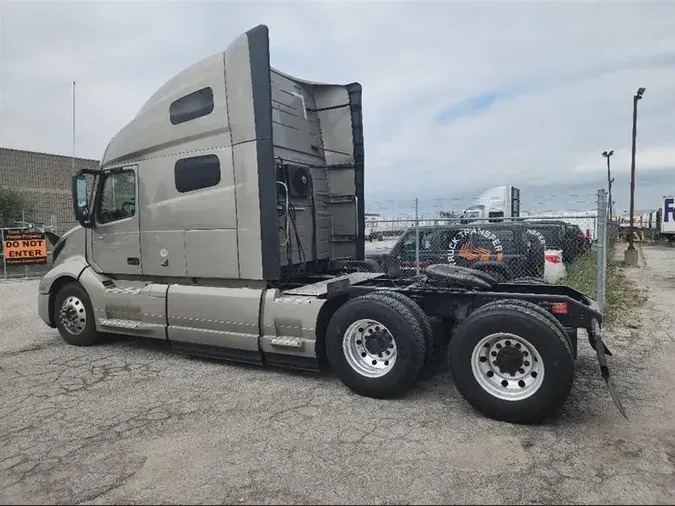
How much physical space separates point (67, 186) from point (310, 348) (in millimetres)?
39349

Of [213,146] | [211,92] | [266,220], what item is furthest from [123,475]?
[211,92]

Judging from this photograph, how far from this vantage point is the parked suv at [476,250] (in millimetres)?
10109

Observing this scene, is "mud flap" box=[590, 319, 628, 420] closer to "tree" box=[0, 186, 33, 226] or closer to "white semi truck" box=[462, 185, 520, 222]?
"white semi truck" box=[462, 185, 520, 222]

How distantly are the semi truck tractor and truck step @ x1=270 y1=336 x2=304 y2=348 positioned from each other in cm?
2

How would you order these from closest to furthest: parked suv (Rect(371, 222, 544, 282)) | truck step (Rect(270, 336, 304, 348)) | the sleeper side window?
1. truck step (Rect(270, 336, 304, 348))
2. the sleeper side window
3. parked suv (Rect(371, 222, 544, 282))

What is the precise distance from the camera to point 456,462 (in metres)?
3.47

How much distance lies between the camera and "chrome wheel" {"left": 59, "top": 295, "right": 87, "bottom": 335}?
7.01 meters

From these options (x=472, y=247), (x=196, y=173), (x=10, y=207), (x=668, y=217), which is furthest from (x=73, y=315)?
(x=668, y=217)

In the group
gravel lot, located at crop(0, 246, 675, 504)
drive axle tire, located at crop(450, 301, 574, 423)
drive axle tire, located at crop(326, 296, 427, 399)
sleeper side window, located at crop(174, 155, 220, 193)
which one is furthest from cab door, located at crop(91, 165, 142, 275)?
drive axle tire, located at crop(450, 301, 574, 423)

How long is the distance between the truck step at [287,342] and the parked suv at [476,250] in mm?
4796

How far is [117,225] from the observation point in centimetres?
666

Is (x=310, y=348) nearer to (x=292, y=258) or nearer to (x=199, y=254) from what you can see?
(x=292, y=258)

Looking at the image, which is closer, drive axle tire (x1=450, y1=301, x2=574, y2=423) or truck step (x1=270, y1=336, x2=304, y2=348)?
drive axle tire (x1=450, y1=301, x2=574, y2=423)

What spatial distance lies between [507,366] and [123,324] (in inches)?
192
